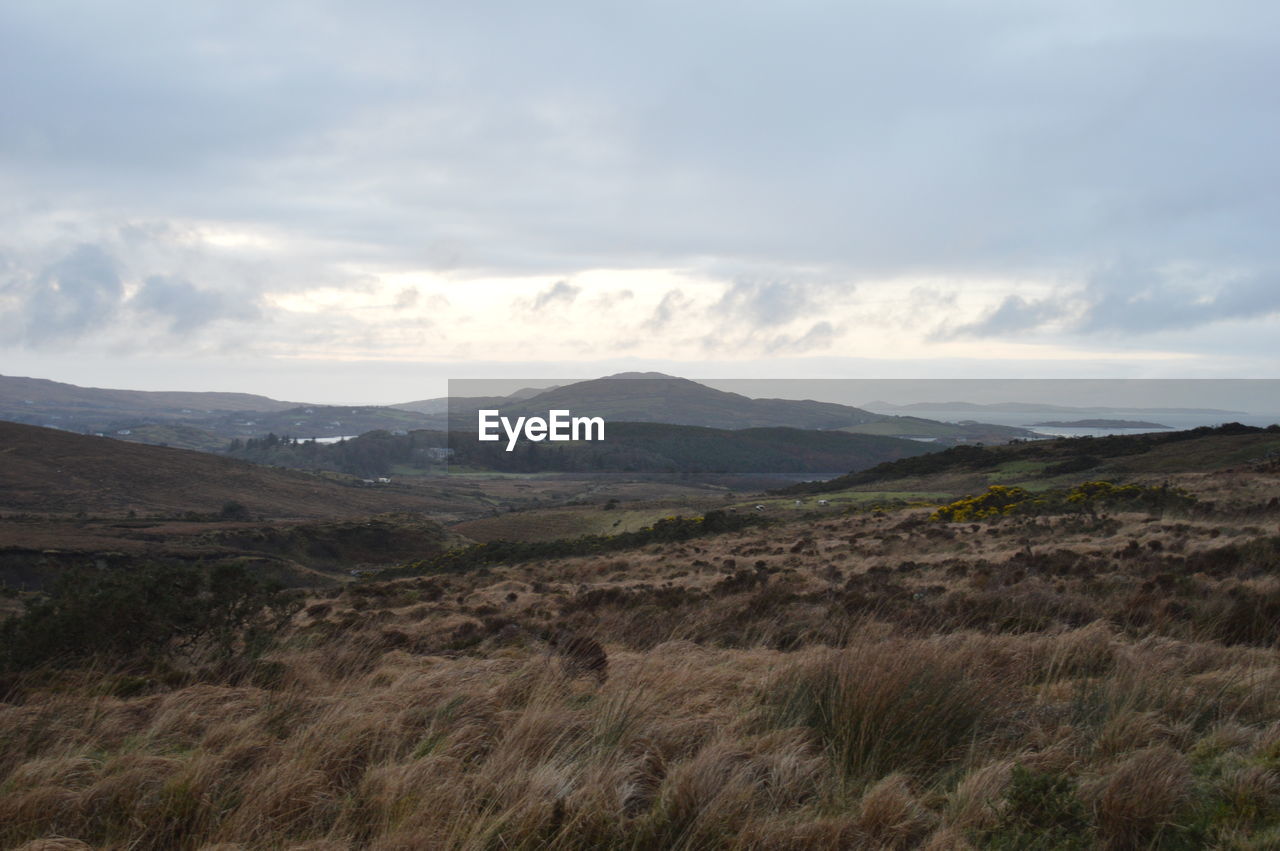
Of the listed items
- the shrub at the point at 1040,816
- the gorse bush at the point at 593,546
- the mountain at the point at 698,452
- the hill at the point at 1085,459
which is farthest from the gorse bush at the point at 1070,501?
the mountain at the point at 698,452

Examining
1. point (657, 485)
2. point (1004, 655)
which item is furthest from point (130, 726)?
point (657, 485)

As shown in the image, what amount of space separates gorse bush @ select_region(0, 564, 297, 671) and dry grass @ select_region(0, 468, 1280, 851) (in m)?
1.16

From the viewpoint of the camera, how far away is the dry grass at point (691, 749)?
315 cm

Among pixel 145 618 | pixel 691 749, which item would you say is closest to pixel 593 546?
pixel 145 618

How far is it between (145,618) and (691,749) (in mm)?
6275

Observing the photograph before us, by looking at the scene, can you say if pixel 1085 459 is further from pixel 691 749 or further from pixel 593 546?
pixel 691 749

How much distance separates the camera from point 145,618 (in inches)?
300

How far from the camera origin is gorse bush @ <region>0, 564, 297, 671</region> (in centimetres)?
701

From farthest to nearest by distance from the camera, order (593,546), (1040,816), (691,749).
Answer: (593,546), (691,749), (1040,816)

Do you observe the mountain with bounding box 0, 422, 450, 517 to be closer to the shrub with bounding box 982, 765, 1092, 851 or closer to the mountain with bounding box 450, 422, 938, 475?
the mountain with bounding box 450, 422, 938, 475

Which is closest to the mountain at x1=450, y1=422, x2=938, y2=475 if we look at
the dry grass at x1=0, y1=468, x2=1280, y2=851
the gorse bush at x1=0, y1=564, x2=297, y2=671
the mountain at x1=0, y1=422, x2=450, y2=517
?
the mountain at x1=0, y1=422, x2=450, y2=517

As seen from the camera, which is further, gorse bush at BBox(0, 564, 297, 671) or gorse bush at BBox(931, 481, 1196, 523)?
gorse bush at BBox(931, 481, 1196, 523)

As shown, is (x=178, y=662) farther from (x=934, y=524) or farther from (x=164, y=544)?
(x=164, y=544)

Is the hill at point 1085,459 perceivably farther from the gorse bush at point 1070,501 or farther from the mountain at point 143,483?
the mountain at point 143,483
